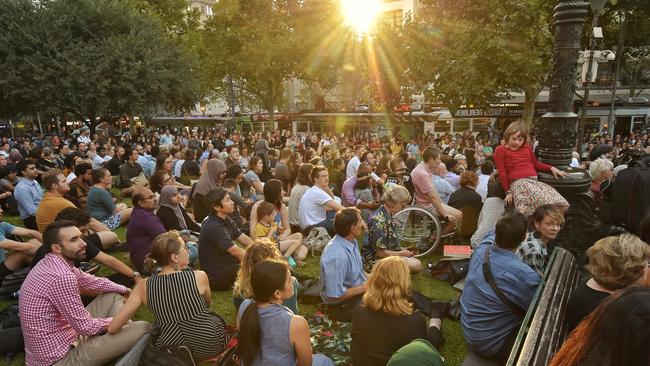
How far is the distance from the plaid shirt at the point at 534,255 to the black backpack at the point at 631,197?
2.31 meters

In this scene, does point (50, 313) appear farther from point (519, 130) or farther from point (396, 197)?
point (519, 130)

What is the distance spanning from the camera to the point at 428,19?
69.1 ft

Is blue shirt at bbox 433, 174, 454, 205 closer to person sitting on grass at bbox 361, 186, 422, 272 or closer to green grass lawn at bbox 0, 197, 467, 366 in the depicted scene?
green grass lawn at bbox 0, 197, 467, 366

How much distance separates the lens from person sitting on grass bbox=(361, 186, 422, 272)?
5223mm

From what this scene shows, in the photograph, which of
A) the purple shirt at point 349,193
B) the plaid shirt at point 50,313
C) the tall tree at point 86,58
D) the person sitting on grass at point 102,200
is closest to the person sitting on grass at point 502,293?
the plaid shirt at point 50,313

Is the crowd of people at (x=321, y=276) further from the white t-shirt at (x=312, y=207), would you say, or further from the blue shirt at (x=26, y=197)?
the blue shirt at (x=26, y=197)

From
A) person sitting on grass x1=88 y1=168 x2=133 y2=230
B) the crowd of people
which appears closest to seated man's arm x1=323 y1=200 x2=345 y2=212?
the crowd of people

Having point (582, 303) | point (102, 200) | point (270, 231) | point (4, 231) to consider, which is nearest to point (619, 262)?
point (582, 303)

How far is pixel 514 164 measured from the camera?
16.7 ft

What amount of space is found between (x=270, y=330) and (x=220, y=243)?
7.96 feet

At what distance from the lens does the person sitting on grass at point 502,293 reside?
3.12 meters

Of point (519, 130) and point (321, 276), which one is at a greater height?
point (519, 130)

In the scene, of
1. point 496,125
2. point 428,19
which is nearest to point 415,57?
point 428,19

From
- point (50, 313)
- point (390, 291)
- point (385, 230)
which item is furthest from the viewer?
point (385, 230)
